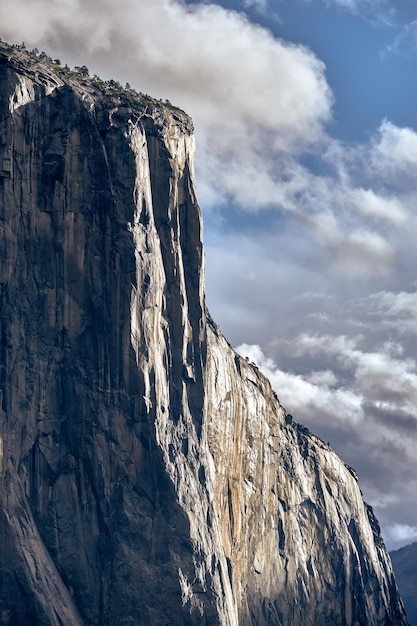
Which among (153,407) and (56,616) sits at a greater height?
(153,407)

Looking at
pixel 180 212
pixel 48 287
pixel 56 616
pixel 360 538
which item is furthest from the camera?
pixel 360 538

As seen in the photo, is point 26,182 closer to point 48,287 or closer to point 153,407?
point 48,287

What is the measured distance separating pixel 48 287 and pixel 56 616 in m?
31.2

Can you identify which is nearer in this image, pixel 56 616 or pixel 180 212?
pixel 56 616

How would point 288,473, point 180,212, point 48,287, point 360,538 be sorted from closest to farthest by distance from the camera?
point 48,287 < point 180,212 < point 288,473 < point 360,538

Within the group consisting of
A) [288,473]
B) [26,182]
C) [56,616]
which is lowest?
[56,616]

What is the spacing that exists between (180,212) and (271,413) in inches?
1525

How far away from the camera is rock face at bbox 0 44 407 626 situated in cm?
13538

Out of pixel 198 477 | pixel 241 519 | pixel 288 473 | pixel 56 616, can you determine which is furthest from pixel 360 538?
pixel 56 616

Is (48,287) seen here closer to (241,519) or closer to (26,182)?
(26,182)

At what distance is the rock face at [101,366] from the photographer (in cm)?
13538

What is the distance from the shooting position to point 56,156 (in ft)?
464

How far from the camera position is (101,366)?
14012 cm

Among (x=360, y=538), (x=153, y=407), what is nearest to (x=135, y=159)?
(x=153, y=407)
